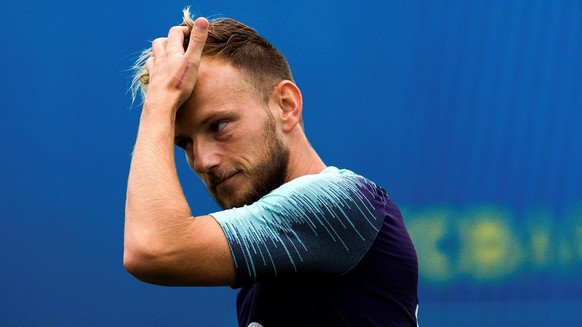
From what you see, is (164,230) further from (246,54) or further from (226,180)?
(246,54)

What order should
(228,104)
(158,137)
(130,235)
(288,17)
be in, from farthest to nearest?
1. (288,17)
2. (228,104)
3. (158,137)
4. (130,235)

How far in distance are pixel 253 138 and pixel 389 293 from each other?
1.42 ft

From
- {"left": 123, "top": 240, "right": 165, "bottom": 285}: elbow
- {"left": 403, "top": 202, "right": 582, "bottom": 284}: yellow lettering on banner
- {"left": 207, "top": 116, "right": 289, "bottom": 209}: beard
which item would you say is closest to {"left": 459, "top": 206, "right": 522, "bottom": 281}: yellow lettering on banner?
{"left": 403, "top": 202, "right": 582, "bottom": 284}: yellow lettering on banner

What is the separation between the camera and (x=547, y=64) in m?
3.24

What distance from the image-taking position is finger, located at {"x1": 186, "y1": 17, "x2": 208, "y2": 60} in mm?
1660

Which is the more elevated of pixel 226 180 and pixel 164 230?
pixel 226 180

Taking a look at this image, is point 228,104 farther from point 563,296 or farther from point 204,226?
point 563,296

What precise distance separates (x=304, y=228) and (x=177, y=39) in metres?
0.55

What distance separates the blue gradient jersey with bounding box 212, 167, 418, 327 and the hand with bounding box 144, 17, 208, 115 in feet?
0.94

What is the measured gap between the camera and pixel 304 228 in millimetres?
1494

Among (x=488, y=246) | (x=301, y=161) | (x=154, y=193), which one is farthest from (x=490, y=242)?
Result: (x=154, y=193)

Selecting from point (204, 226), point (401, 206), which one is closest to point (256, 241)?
point (204, 226)

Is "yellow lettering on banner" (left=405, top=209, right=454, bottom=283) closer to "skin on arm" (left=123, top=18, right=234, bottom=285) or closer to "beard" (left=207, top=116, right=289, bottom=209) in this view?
"beard" (left=207, top=116, right=289, bottom=209)

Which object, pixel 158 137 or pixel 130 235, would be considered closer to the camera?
pixel 130 235
